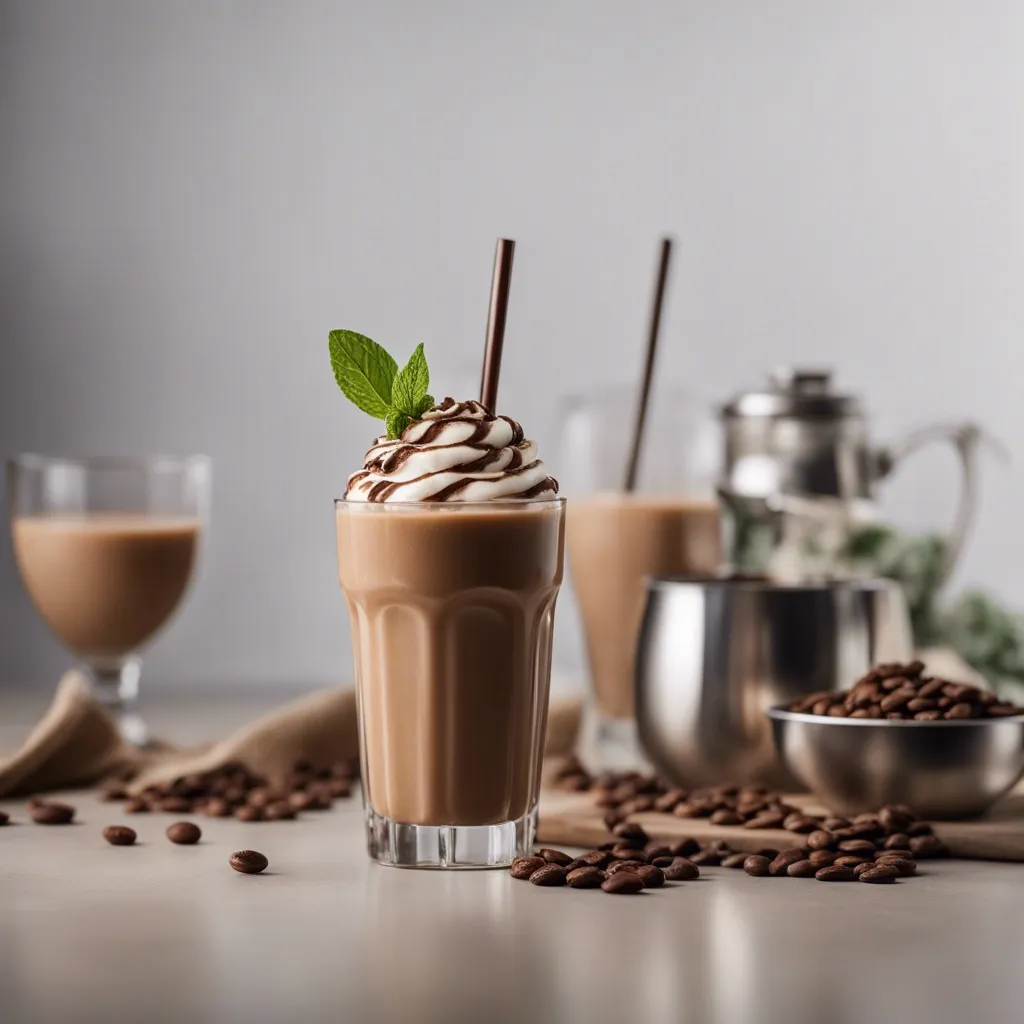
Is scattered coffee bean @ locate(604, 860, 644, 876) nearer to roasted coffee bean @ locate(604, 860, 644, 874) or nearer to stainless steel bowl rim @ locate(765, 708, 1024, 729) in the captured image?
roasted coffee bean @ locate(604, 860, 644, 874)

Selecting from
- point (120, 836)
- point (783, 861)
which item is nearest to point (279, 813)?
point (120, 836)

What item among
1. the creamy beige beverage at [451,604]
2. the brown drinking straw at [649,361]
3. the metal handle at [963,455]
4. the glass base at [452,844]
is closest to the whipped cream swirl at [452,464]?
the creamy beige beverage at [451,604]

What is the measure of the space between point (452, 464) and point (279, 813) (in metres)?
0.49

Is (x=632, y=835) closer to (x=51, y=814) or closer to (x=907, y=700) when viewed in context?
(x=907, y=700)

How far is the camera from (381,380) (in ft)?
4.54

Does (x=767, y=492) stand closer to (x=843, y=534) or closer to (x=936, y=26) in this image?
(x=843, y=534)

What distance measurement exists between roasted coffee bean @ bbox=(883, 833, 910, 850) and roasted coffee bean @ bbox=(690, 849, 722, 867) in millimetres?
144

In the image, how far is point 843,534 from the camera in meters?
2.36

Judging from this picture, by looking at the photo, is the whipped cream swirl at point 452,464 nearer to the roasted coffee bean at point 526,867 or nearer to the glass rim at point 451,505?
the glass rim at point 451,505

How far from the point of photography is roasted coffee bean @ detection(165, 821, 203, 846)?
4.81ft

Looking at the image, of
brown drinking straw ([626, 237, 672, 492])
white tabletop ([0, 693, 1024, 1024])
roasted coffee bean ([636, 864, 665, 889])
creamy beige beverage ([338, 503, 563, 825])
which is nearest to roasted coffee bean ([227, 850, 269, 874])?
white tabletop ([0, 693, 1024, 1024])

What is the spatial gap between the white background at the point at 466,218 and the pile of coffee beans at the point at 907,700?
70.8 inches

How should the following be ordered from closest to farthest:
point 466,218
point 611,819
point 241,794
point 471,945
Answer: point 471,945, point 611,819, point 241,794, point 466,218

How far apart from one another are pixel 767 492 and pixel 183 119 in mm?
1715
